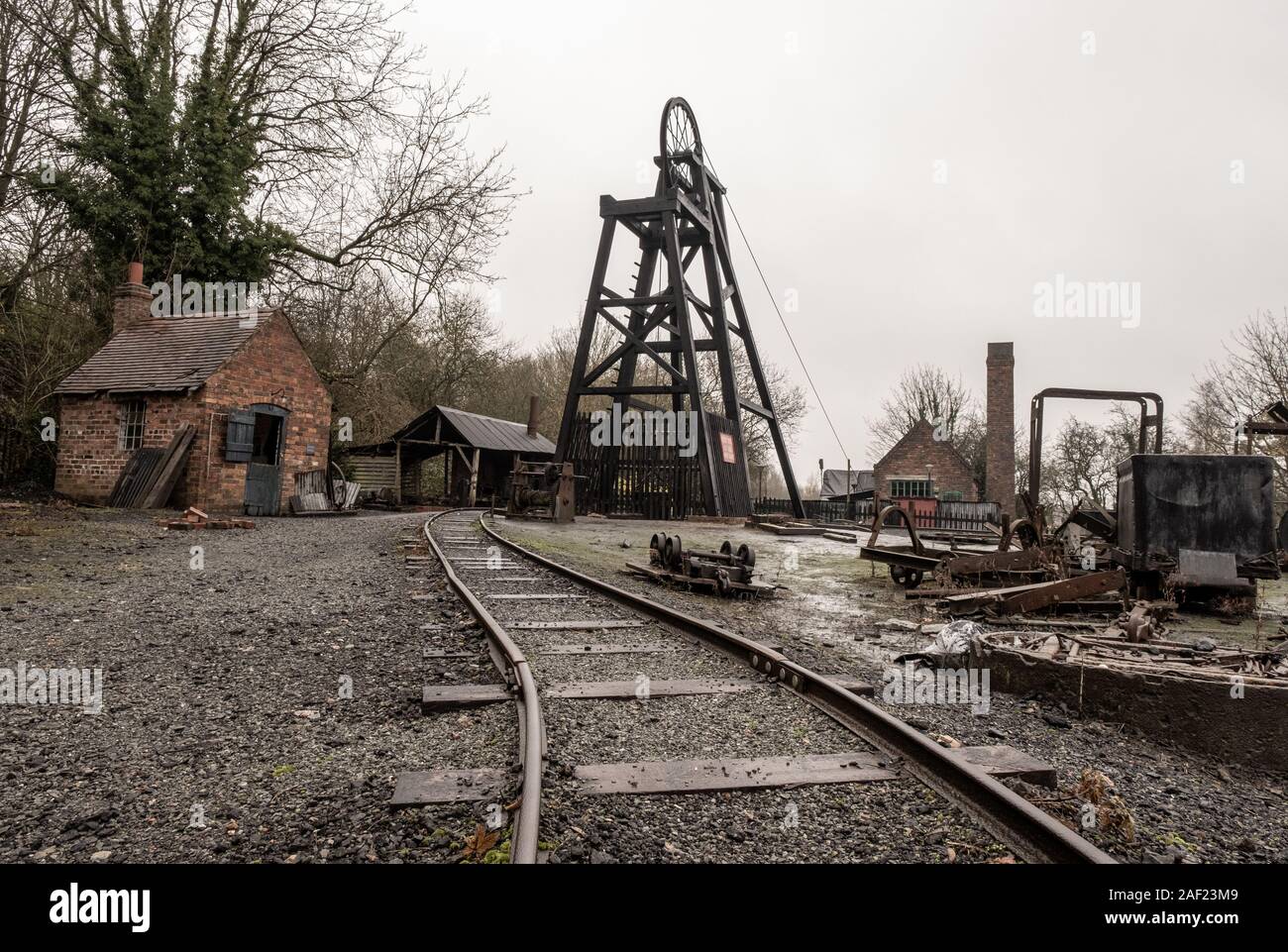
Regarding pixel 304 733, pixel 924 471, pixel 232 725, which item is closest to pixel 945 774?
pixel 304 733

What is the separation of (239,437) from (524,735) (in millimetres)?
17400

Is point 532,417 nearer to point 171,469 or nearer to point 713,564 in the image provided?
point 171,469

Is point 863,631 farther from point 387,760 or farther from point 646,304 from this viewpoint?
point 646,304

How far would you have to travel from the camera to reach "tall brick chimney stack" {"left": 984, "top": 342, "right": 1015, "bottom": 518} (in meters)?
31.4

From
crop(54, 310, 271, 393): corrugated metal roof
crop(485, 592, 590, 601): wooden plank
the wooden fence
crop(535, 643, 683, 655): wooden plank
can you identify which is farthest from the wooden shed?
crop(535, 643, 683, 655): wooden plank

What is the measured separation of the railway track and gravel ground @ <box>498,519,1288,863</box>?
29cm

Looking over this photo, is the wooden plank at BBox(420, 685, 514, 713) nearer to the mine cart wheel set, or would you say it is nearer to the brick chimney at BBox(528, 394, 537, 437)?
the mine cart wheel set

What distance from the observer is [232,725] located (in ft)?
11.2

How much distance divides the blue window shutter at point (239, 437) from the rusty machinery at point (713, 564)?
12872 millimetres


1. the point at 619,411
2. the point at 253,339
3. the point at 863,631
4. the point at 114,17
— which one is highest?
the point at 114,17

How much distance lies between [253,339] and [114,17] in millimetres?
10459

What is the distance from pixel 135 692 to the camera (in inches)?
153

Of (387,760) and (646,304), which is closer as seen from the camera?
(387,760)

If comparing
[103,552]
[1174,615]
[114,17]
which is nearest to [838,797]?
[1174,615]
